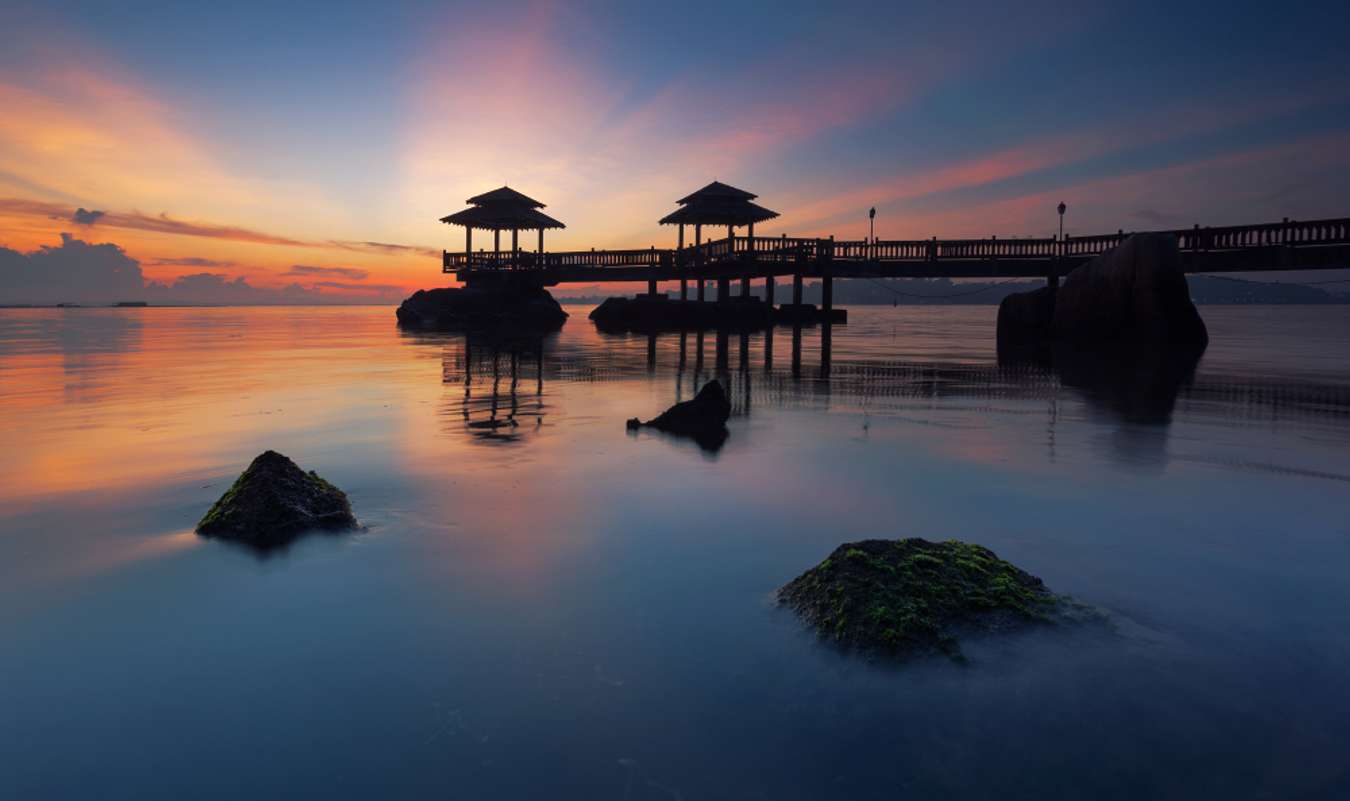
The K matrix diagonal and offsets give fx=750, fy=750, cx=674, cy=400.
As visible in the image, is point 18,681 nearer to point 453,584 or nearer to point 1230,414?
point 453,584

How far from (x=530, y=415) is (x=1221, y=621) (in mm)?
9833

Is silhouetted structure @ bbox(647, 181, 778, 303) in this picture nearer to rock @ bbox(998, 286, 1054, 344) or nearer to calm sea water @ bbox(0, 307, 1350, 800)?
rock @ bbox(998, 286, 1054, 344)

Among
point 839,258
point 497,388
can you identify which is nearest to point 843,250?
point 839,258

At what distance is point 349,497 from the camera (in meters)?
7.38

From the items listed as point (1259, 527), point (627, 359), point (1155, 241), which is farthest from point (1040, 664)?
point (1155, 241)

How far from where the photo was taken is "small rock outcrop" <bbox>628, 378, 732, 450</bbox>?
35.2ft

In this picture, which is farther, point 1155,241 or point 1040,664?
point 1155,241

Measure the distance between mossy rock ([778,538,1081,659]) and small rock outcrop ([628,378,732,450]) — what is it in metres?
5.71

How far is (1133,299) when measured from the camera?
2378cm

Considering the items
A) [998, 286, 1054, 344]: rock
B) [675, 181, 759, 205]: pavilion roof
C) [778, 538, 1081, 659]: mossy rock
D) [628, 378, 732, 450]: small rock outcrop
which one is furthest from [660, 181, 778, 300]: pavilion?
[778, 538, 1081, 659]: mossy rock

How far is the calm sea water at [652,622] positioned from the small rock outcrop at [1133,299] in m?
13.3

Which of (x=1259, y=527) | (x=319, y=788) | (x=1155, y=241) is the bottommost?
(x=319, y=788)

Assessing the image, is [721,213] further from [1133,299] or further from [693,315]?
[1133,299]

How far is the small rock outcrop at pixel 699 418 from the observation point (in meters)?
10.7
